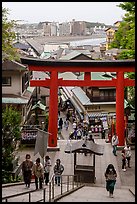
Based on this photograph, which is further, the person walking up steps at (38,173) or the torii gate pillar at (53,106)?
the torii gate pillar at (53,106)

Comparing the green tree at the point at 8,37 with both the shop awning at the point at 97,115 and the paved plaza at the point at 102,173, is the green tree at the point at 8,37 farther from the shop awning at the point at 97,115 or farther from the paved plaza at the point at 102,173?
the shop awning at the point at 97,115

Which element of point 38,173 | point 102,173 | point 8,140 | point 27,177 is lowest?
point 102,173

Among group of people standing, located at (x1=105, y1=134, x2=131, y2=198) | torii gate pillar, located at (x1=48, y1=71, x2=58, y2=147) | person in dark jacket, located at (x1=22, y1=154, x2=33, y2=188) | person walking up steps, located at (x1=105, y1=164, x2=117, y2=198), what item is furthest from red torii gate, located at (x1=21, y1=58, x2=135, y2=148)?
person in dark jacket, located at (x1=22, y1=154, x2=33, y2=188)

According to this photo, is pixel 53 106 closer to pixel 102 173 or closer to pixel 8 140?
pixel 102 173

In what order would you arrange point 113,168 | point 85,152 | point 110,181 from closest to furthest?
point 110,181 < point 113,168 < point 85,152

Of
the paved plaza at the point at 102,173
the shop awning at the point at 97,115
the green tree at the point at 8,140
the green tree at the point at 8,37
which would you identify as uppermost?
the green tree at the point at 8,37

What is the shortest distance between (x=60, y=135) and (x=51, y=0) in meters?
25.0

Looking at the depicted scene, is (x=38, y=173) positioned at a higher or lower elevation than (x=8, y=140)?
lower

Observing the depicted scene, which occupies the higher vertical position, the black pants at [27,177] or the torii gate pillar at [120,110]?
the torii gate pillar at [120,110]

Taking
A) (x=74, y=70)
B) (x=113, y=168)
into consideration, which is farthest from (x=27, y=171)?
(x=74, y=70)

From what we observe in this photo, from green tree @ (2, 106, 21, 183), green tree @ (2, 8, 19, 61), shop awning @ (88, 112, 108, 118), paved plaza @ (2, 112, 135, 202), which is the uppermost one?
green tree @ (2, 8, 19, 61)

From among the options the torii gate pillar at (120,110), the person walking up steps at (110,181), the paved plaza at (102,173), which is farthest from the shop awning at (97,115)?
the person walking up steps at (110,181)

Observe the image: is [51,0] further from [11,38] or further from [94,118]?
[94,118]

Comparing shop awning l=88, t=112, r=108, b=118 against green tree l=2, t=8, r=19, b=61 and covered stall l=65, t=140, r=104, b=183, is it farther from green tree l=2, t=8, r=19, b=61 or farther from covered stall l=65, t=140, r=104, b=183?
green tree l=2, t=8, r=19, b=61
